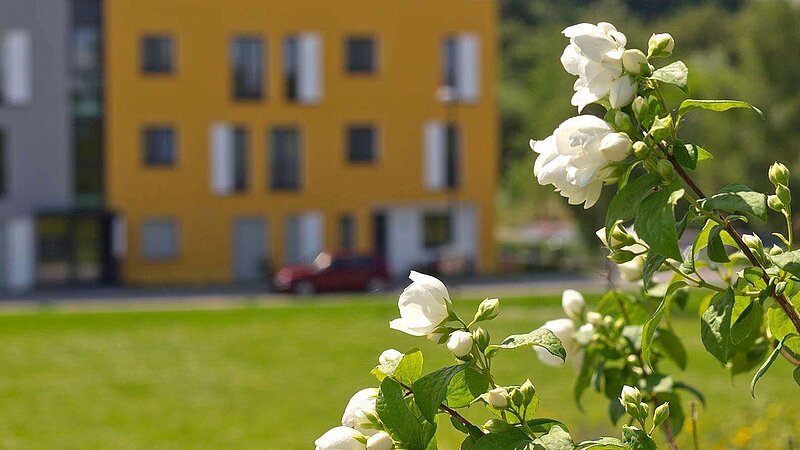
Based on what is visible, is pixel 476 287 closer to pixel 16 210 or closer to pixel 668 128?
pixel 16 210

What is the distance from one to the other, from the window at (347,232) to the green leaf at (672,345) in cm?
2817

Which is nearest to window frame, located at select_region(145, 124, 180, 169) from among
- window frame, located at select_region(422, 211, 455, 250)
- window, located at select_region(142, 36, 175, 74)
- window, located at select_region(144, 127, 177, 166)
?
window, located at select_region(144, 127, 177, 166)

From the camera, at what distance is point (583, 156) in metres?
1.56

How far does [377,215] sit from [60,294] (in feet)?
27.2

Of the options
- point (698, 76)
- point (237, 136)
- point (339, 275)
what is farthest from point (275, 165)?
point (698, 76)

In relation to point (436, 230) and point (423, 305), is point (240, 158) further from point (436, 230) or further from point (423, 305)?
point (423, 305)

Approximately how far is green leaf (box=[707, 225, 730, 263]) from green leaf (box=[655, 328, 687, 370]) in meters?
0.86

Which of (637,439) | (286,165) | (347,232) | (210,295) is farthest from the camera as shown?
(347,232)

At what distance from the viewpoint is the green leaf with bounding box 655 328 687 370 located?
2.52 metres

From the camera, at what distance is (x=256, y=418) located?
37.1 feet

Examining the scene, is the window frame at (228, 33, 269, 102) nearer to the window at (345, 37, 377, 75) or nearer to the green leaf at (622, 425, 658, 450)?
the window at (345, 37, 377, 75)

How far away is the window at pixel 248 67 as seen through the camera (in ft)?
99.2

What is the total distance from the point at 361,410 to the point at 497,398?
19 centimetres

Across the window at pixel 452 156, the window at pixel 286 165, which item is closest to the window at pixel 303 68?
the window at pixel 286 165
